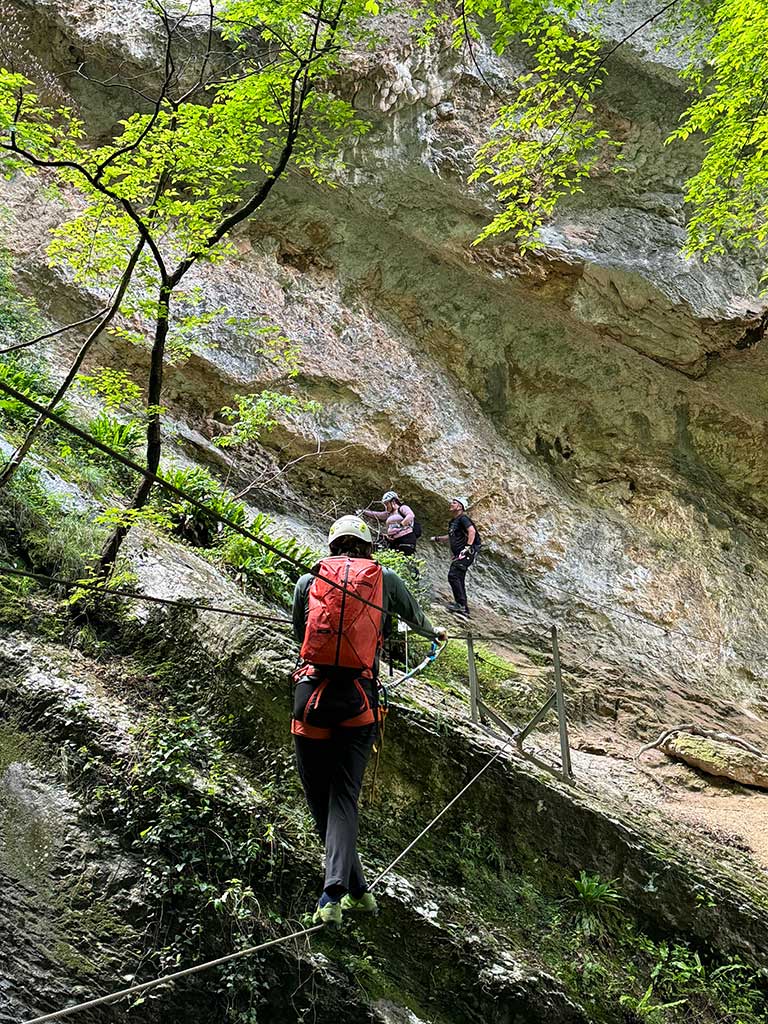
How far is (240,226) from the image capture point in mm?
13352

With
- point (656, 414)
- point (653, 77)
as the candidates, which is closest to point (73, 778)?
point (656, 414)

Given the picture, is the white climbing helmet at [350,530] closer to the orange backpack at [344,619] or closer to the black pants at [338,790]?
the orange backpack at [344,619]

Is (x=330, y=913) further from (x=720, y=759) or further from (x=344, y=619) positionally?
(x=720, y=759)

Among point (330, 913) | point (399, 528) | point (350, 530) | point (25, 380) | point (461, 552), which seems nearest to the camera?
point (330, 913)

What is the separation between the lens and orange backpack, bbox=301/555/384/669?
11.7 ft

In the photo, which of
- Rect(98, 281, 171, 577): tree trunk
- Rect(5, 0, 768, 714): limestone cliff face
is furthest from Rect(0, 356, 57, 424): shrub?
Rect(5, 0, 768, 714): limestone cliff face

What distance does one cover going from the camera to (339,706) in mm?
3541

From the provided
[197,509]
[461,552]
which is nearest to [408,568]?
[461,552]

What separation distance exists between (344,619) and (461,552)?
8.08 meters

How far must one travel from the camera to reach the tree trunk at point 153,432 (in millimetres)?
5762

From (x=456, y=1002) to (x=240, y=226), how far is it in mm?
12690

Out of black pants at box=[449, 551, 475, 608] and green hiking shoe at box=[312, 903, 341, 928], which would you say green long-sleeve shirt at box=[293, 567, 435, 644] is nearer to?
green hiking shoe at box=[312, 903, 341, 928]

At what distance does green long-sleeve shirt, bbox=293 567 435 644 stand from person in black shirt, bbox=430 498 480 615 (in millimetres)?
7437

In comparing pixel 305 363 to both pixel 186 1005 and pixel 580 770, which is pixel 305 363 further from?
pixel 186 1005
